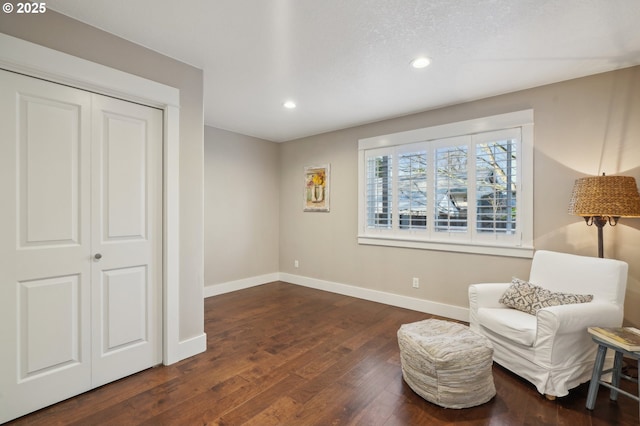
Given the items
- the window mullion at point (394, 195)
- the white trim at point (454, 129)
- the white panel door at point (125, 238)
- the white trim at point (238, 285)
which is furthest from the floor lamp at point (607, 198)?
the white trim at point (238, 285)

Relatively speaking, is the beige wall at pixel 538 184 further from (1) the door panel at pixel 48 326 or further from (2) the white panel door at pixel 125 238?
(1) the door panel at pixel 48 326

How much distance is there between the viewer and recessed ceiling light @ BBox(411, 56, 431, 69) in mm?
2449

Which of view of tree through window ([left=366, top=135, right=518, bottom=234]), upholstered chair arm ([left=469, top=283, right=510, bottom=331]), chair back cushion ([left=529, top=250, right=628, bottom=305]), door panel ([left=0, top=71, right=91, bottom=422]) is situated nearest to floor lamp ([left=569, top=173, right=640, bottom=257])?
chair back cushion ([left=529, top=250, right=628, bottom=305])

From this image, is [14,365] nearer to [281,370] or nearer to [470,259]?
[281,370]

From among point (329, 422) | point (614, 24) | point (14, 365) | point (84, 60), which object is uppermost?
point (614, 24)

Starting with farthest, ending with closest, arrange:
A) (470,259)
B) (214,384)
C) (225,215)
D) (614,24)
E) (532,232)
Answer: (225,215) → (470,259) → (532,232) → (214,384) → (614,24)

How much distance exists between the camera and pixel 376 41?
2211 mm

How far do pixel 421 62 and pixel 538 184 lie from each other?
1.72 meters

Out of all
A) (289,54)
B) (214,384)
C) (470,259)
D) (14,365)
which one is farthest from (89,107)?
(470,259)

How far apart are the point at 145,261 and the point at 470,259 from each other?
10.8 ft

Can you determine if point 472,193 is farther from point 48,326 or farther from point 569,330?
point 48,326

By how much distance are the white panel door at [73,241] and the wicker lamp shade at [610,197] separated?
346cm

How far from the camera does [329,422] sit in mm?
1785

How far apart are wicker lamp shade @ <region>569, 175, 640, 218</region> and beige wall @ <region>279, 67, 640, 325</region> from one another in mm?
437
